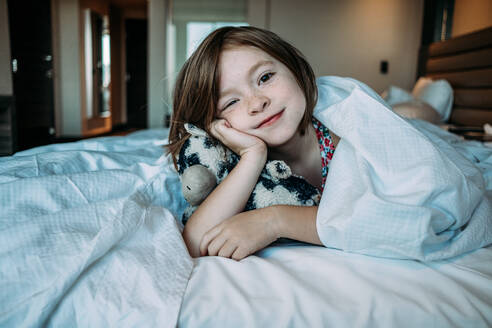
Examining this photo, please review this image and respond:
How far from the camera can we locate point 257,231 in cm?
60

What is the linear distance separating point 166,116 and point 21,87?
70.1 inches

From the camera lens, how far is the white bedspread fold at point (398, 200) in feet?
1.76

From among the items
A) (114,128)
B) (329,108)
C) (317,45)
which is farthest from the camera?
(114,128)

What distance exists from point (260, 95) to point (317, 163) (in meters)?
0.26

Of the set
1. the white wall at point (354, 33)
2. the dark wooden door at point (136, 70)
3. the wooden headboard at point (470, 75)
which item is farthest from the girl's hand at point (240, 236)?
the dark wooden door at point (136, 70)

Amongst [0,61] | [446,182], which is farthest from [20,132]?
[446,182]

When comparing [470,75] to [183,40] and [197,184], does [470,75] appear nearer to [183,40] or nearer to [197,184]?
[197,184]

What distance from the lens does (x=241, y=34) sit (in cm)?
84

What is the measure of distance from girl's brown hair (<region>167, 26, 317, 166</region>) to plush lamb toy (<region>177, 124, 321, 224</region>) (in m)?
0.07

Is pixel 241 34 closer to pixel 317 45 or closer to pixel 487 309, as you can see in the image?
pixel 487 309

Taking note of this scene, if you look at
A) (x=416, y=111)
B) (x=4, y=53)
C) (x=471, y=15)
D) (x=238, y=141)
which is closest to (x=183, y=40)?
(x=4, y=53)

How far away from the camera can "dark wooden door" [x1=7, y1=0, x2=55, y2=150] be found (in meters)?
4.08

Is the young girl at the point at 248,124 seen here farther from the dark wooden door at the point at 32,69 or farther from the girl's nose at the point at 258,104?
the dark wooden door at the point at 32,69

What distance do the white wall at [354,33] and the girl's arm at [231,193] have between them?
4.11m
